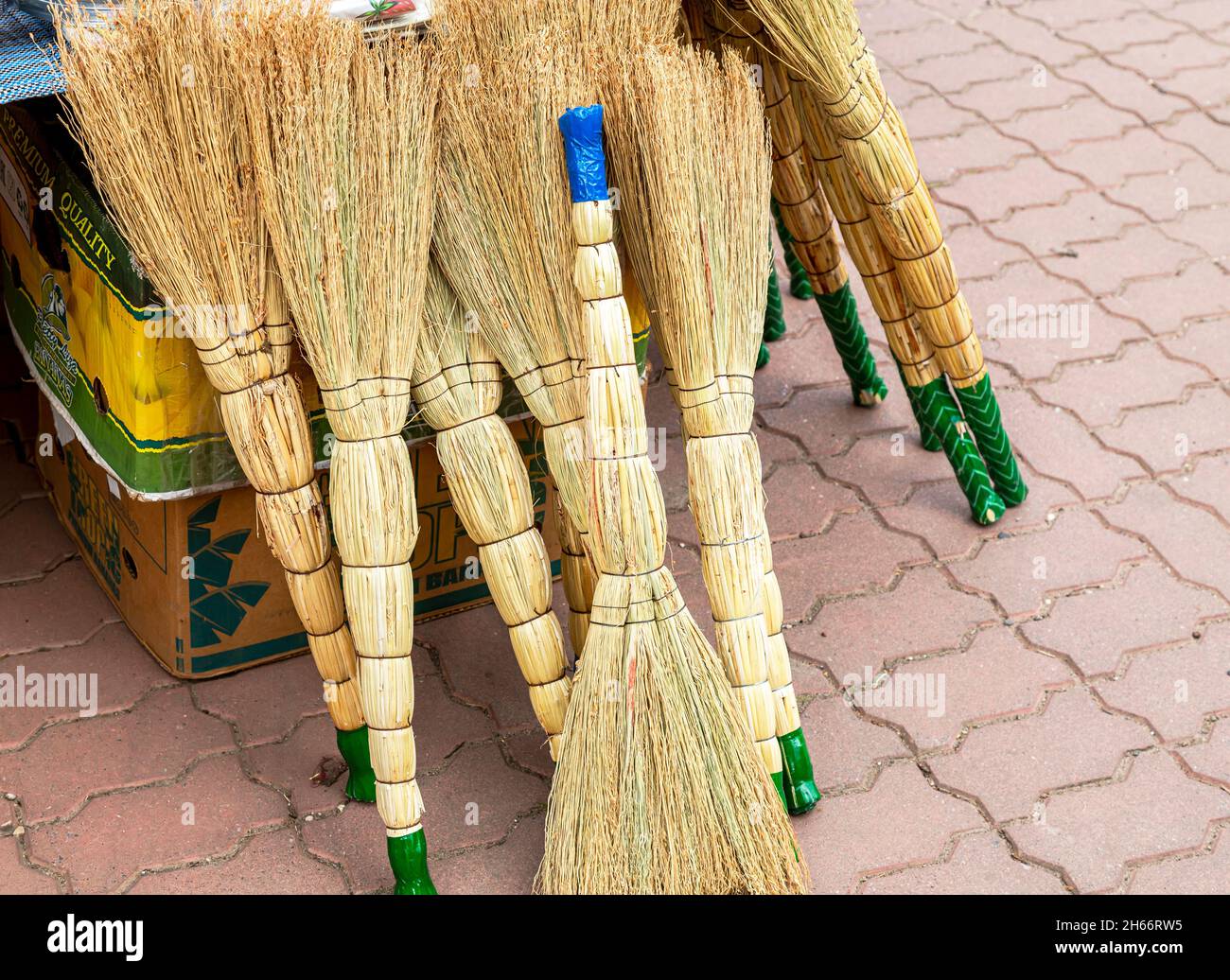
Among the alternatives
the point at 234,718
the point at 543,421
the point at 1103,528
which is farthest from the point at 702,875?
the point at 1103,528

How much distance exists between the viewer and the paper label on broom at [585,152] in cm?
210

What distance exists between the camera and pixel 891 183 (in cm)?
272

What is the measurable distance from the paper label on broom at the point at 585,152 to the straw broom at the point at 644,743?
9 centimetres

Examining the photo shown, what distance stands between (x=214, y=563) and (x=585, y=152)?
109 centimetres

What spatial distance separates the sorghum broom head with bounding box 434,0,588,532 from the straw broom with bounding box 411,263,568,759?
0.05 metres

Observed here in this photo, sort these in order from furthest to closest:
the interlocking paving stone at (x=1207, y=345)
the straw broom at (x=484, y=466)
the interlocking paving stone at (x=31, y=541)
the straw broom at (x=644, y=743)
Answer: the interlocking paving stone at (x=1207, y=345) < the interlocking paving stone at (x=31, y=541) < the straw broom at (x=484, y=466) < the straw broom at (x=644, y=743)

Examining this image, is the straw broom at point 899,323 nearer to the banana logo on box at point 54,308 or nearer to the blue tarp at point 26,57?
the blue tarp at point 26,57

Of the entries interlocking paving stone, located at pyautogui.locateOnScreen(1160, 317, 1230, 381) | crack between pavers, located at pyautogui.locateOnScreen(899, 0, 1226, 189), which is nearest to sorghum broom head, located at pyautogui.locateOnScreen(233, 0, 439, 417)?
interlocking paving stone, located at pyautogui.locateOnScreen(1160, 317, 1230, 381)

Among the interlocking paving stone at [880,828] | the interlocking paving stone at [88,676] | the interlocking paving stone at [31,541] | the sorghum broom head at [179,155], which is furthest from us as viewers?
the interlocking paving stone at [31,541]

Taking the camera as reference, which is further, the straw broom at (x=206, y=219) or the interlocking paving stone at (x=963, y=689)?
the interlocking paving stone at (x=963, y=689)

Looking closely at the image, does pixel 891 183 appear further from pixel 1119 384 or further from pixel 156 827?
pixel 156 827

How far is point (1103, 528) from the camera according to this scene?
3.16 m

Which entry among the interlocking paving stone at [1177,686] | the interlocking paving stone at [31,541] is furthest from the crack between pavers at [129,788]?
the interlocking paving stone at [1177,686]

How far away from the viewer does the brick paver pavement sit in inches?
96.4
